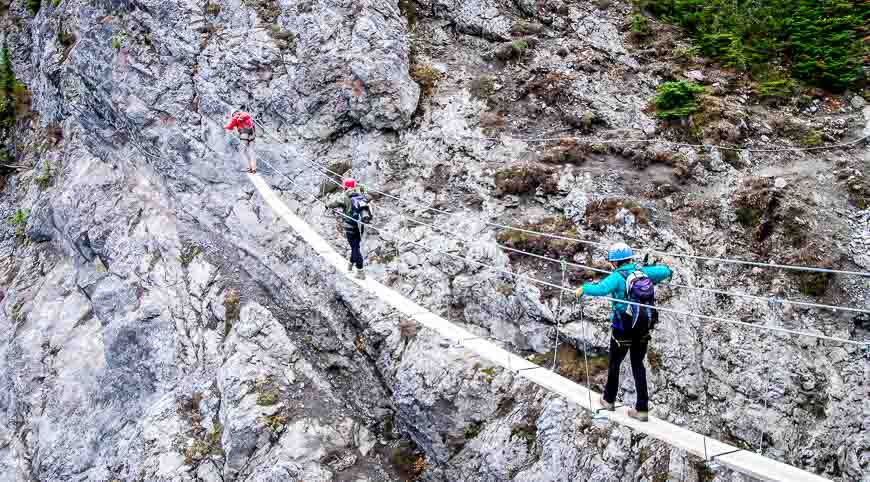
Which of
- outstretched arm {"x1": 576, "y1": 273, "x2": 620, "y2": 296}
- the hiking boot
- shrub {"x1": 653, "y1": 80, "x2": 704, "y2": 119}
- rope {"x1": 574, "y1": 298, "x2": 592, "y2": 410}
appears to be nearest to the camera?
outstretched arm {"x1": 576, "y1": 273, "x2": 620, "y2": 296}

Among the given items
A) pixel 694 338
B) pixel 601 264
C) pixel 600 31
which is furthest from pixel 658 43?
pixel 694 338

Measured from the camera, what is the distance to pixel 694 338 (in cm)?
987

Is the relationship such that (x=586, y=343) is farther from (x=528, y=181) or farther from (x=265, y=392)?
(x=265, y=392)

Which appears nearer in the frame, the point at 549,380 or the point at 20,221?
the point at 549,380

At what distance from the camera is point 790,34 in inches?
530

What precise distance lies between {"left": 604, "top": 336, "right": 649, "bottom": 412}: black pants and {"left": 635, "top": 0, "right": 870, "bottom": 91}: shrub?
9198mm

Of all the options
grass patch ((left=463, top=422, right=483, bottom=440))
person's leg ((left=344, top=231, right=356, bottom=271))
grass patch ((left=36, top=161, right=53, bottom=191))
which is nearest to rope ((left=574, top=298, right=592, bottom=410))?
grass patch ((left=463, top=422, right=483, bottom=440))

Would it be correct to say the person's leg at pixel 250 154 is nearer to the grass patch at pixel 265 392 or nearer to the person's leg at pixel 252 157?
the person's leg at pixel 252 157

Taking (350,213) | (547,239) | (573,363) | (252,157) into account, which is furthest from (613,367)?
(252,157)

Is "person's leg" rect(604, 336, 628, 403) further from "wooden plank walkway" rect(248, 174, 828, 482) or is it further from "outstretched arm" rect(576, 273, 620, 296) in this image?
"outstretched arm" rect(576, 273, 620, 296)

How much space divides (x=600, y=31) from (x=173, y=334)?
13796 millimetres

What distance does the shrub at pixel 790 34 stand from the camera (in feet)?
41.5

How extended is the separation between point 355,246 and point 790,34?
11.3 meters

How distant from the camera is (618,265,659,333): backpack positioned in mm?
7234
